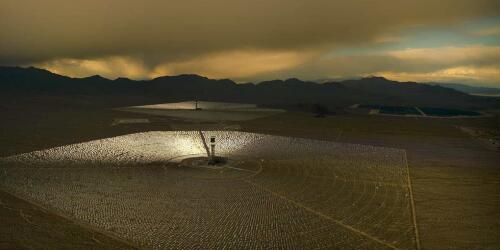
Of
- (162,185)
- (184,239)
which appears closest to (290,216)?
(184,239)

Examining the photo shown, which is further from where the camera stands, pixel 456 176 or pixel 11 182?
pixel 456 176

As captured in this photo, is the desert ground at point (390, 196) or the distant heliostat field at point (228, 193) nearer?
the desert ground at point (390, 196)

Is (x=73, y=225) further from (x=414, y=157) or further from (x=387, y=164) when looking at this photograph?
(x=414, y=157)

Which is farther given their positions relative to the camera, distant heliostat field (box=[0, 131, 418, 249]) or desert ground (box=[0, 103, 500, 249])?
distant heliostat field (box=[0, 131, 418, 249])

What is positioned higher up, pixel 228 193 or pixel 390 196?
pixel 228 193

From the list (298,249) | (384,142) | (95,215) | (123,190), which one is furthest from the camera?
(384,142)

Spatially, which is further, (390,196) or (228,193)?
(228,193)

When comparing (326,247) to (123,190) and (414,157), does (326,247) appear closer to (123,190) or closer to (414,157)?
(123,190)

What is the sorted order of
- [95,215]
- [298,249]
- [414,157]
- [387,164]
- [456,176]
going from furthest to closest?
[414,157]
[387,164]
[456,176]
[95,215]
[298,249]
